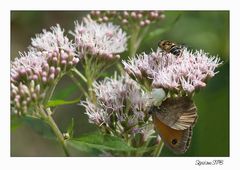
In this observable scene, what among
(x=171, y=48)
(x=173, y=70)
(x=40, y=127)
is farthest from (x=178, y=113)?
(x=40, y=127)

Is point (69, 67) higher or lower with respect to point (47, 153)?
higher

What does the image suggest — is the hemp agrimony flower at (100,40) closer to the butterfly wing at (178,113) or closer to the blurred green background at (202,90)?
the blurred green background at (202,90)

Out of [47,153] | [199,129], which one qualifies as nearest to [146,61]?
[199,129]

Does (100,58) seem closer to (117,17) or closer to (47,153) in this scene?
(117,17)

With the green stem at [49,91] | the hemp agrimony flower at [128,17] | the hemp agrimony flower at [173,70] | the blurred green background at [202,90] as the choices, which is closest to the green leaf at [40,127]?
the blurred green background at [202,90]

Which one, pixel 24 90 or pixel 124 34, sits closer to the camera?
pixel 24 90

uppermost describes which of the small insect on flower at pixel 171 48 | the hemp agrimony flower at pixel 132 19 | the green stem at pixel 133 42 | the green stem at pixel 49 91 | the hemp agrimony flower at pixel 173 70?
the hemp agrimony flower at pixel 132 19
